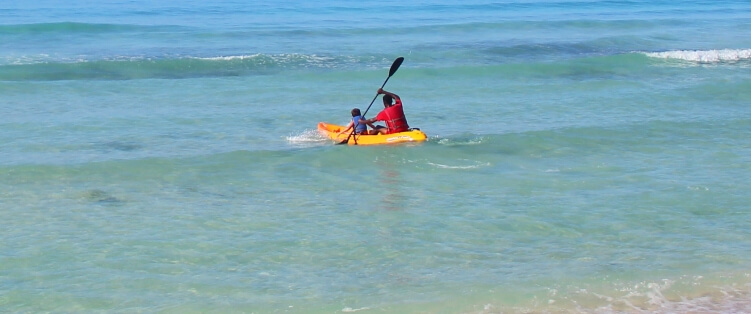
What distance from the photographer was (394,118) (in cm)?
1541

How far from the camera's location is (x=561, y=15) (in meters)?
37.9

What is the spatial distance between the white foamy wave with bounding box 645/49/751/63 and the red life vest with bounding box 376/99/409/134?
1259 cm

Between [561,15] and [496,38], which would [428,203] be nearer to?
[496,38]

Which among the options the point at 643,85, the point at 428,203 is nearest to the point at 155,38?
the point at 643,85

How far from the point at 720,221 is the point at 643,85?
11.0m

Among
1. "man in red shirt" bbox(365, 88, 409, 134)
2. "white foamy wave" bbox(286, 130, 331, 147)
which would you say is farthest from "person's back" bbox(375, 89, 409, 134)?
"white foamy wave" bbox(286, 130, 331, 147)

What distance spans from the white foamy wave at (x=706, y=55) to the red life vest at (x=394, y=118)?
1259 centimetres

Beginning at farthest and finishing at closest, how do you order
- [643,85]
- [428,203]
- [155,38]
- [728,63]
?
[155,38]
[728,63]
[643,85]
[428,203]

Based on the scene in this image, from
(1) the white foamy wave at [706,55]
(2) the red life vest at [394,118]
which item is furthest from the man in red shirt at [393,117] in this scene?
(1) the white foamy wave at [706,55]

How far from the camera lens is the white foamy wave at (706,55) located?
2538 cm

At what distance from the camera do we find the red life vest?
50.5 ft

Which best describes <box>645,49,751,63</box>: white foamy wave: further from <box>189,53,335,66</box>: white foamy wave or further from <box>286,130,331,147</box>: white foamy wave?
<box>286,130,331,147</box>: white foamy wave

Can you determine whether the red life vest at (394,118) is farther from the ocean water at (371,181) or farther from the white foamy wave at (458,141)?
the white foamy wave at (458,141)

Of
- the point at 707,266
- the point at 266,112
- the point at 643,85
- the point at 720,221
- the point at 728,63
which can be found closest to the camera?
the point at 707,266
